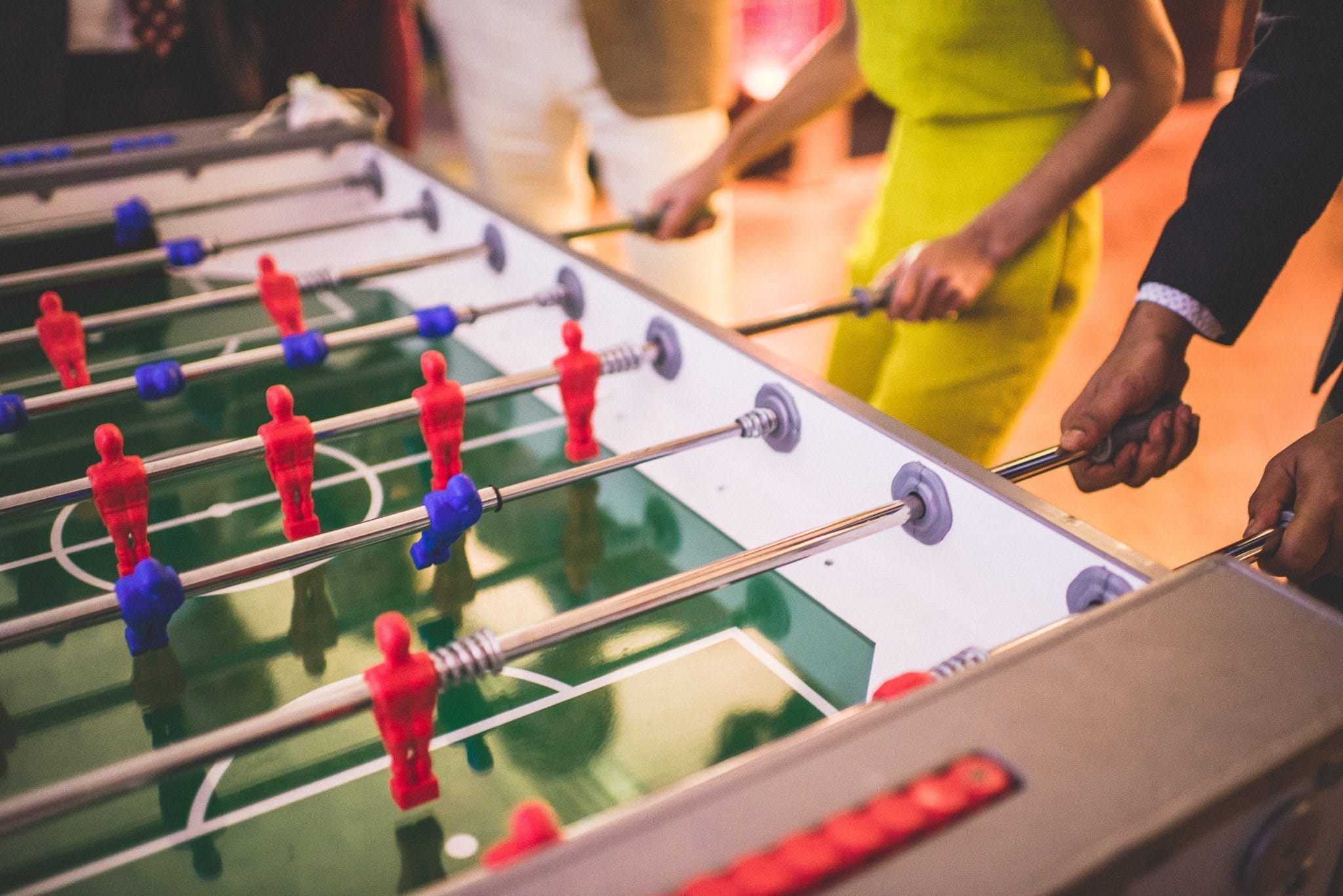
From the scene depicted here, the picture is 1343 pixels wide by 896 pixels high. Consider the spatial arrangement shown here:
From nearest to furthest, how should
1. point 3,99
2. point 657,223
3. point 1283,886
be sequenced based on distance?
point 1283,886, point 657,223, point 3,99

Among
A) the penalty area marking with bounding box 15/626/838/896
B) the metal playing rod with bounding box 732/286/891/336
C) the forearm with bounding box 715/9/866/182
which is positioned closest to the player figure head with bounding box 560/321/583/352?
the metal playing rod with bounding box 732/286/891/336

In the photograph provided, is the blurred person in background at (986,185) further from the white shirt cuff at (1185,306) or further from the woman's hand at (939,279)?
the white shirt cuff at (1185,306)

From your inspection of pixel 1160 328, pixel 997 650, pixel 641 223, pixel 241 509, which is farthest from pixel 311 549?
pixel 641 223

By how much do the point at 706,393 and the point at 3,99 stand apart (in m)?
2.05

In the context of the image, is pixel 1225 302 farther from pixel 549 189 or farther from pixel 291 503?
pixel 549 189

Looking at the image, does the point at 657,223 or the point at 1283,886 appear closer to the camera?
the point at 1283,886

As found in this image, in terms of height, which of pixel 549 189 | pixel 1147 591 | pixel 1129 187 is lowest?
pixel 1129 187

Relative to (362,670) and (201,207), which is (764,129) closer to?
(201,207)

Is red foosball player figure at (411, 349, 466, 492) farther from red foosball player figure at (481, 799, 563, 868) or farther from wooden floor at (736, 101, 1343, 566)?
wooden floor at (736, 101, 1343, 566)

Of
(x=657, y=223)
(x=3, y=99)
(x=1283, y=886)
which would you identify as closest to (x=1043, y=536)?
(x=1283, y=886)

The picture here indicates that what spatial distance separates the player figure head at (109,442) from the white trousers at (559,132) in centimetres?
151

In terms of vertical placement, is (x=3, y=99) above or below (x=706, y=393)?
above

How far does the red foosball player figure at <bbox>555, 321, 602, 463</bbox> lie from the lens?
1.15 metres

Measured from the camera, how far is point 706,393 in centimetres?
120
